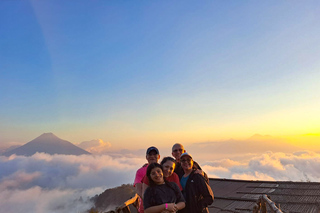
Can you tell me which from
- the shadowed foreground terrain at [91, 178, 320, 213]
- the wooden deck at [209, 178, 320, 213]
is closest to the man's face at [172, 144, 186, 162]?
the shadowed foreground terrain at [91, 178, 320, 213]

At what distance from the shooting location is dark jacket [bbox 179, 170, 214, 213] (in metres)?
3.26

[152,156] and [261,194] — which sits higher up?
[152,156]

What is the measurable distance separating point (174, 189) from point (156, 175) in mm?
338

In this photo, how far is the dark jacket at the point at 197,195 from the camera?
10.7 ft

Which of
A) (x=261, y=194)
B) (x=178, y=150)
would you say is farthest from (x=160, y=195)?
(x=261, y=194)

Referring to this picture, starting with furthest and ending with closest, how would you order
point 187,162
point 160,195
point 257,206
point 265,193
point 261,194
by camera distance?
1. point 265,193
2. point 261,194
3. point 257,206
4. point 187,162
5. point 160,195

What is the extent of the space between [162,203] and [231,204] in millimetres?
6540

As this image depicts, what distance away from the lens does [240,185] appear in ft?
39.9

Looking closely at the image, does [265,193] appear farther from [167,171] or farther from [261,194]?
[167,171]

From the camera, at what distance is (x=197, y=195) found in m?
3.31

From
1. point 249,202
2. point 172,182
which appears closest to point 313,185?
point 249,202

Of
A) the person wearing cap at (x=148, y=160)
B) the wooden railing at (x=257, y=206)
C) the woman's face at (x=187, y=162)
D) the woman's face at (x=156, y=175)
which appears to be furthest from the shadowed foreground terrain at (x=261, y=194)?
the woman's face at (x=156, y=175)

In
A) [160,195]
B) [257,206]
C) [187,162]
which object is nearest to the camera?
[160,195]

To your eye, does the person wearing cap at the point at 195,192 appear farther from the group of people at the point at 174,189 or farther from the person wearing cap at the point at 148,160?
the person wearing cap at the point at 148,160
